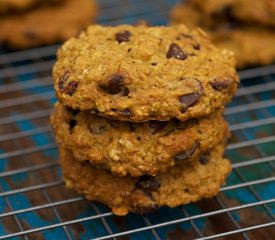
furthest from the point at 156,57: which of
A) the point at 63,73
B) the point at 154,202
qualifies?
the point at 154,202

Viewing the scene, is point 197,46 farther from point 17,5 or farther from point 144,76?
point 17,5

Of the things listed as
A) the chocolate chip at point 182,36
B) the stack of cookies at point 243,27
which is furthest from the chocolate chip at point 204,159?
the stack of cookies at point 243,27

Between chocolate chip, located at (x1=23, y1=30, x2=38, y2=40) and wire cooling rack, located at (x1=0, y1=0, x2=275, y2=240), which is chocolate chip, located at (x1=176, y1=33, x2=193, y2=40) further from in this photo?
chocolate chip, located at (x1=23, y1=30, x2=38, y2=40)

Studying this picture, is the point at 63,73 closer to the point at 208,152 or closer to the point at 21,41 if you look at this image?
the point at 208,152

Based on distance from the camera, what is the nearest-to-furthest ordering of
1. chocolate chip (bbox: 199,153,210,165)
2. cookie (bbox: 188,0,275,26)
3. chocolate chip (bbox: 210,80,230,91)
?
chocolate chip (bbox: 210,80,230,91) < chocolate chip (bbox: 199,153,210,165) < cookie (bbox: 188,0,275,26)

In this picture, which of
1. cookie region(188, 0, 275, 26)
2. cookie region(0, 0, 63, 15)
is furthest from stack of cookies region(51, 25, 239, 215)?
cookie region(0, 0, 63, 15)

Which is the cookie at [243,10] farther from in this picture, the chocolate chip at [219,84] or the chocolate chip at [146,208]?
the chocolate chip at [146,208]

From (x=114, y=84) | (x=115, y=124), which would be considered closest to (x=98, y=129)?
(x=115, y=124)
